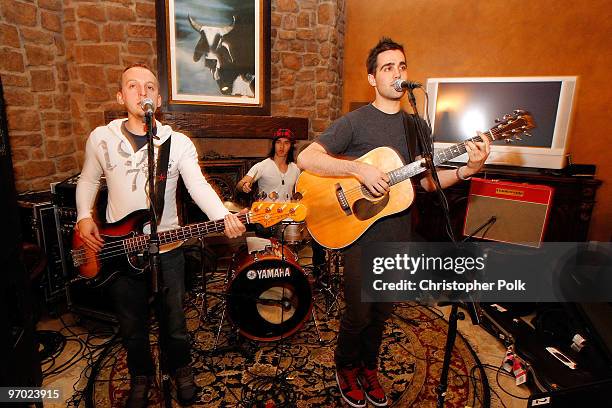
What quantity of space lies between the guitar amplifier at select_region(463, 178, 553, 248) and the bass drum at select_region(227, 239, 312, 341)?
169 cm

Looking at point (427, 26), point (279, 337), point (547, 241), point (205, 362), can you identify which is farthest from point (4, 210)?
point (427, 26)

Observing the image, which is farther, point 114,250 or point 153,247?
point 114,250

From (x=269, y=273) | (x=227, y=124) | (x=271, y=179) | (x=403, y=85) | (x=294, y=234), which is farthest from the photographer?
(x=227, y=124)

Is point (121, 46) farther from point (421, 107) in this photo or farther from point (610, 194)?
point (610, 194)

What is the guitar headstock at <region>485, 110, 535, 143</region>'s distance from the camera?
1.78 m

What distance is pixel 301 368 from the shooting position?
2.54 metres

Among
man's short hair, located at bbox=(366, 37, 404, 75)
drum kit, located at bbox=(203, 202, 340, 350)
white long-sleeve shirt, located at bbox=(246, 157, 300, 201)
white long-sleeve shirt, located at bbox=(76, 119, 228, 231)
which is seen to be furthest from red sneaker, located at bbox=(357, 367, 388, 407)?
white long-sleeve shirt, located at bbox=(246, 157, 300, 201)

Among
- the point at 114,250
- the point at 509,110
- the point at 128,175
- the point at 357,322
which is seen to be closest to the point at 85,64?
the point at 128,175

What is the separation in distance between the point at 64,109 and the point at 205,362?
3.28 meters

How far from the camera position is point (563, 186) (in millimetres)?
3236

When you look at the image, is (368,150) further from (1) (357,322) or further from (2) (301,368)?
(2) (301,368)

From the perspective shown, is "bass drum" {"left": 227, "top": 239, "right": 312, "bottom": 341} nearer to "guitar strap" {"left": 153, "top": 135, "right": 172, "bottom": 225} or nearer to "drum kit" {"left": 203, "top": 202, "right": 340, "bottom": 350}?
"drum kit" {"left": 203, "top": 202, "right": 340, "bottom": 350}

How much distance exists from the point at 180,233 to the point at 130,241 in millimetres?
267

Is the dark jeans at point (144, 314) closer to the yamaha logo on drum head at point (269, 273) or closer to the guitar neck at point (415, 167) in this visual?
the yamaha logo on drum head at point (269, 273)
